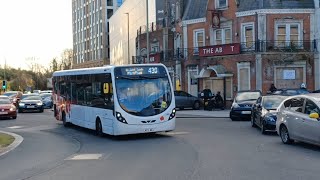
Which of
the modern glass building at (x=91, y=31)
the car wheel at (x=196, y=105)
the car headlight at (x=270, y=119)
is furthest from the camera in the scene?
the modern glass building at (x=91, y=31)

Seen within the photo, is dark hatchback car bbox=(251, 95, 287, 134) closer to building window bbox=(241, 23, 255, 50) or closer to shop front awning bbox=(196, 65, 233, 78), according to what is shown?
building window bbox=(241, 23, 255, 50)

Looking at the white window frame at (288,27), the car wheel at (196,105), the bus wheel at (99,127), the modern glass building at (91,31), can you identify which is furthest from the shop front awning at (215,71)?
the modern glass building at (91,31)

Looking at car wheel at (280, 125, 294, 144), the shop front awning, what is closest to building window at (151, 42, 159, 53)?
the shop front awning

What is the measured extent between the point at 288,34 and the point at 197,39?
8059 mm

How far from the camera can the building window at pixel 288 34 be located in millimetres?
37219

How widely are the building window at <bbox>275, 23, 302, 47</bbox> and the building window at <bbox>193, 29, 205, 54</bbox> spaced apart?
6816 mm

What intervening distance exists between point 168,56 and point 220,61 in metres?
8.38

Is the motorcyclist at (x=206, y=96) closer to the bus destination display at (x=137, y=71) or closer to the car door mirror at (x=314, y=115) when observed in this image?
the bus destination display at (x=137, y=71)

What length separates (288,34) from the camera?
123 ft

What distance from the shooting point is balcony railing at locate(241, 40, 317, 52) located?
121 feet

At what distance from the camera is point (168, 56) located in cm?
4672

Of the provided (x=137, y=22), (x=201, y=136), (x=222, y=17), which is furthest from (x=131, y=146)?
(x=137, y=22)

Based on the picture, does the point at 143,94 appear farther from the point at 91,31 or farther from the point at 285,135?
the point at 91,31

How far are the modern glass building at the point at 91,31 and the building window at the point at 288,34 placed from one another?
241 ft
